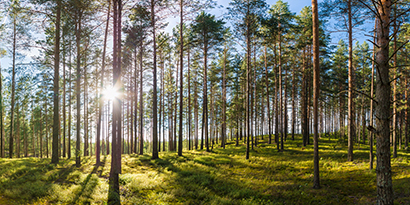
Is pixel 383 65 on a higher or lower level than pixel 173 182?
higher

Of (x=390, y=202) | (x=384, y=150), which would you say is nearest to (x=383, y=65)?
(x=384, y=150)

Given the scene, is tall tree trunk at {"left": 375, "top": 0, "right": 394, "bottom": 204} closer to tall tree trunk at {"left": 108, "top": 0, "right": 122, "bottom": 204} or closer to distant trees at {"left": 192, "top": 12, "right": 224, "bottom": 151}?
tall tree trunk at {"left": 108, "top": 0, "right": 122, "bottom": 204}

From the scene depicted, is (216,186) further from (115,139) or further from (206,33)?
(206,33)

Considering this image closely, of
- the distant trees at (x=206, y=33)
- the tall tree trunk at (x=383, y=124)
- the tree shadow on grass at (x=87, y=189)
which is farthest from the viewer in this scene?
the distant trees at (x=206, y=33)

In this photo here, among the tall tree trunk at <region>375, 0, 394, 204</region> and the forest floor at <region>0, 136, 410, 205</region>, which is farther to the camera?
the forest floor at <region>0, 136, 410, 205</region>

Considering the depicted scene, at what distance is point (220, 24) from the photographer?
70.3 feet

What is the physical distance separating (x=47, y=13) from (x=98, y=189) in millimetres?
12322

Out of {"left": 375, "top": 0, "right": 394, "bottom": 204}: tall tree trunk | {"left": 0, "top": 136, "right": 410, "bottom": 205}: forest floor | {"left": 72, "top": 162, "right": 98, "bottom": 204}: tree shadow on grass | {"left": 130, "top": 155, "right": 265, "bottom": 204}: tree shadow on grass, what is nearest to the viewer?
{"left": 375, "top": 0, "right": 394, "bottom": 204}: tall tree trunk

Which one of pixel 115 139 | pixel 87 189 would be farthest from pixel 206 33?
pixel 87 189

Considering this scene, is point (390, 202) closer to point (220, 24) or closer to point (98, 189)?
point (98, 189)

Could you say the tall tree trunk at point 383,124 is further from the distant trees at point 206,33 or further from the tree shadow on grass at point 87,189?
the distant trees at point 206,33

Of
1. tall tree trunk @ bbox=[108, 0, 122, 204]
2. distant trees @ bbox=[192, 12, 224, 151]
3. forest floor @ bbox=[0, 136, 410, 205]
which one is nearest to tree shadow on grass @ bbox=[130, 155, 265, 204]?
forest floor @ bbox=[0, 136, 410, 205]

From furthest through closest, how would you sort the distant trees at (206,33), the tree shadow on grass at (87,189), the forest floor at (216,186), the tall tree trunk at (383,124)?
1. the distant trees at (206,33)
2. the forest floor at (216,186)
3. the tree shadow on grass at (87,189)
4. the tall tree trunk at (383,124)

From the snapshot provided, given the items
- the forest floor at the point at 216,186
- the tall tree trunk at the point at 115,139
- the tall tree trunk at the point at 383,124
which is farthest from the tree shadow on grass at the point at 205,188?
the tall tree trunk at the point at 383,124
